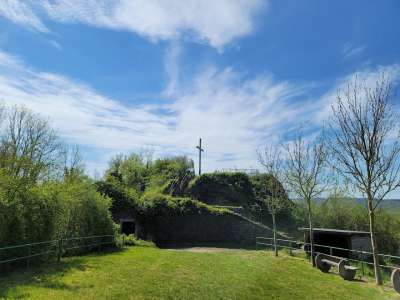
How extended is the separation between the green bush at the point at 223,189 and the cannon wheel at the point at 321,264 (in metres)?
22.3

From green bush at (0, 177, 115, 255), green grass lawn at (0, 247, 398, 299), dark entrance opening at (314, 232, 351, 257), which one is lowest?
green grass lawn at (0, 247, 398, 299)

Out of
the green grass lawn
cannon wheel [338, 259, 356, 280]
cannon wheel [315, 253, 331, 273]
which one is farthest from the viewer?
cannon wheel [315, 253, 331, 273]

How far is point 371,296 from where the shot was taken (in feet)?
29.2

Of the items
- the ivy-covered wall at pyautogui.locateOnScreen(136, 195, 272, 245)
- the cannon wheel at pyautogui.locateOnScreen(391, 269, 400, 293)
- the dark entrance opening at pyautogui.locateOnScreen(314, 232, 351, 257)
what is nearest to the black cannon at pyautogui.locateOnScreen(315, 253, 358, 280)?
the cannon wheel at pyautogui.locateOnScreen(391, 269, 400, 293)

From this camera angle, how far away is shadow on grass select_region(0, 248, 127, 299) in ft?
26.6

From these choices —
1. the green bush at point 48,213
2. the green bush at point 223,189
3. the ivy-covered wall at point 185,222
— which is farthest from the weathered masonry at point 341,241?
the green bush at point 223,189

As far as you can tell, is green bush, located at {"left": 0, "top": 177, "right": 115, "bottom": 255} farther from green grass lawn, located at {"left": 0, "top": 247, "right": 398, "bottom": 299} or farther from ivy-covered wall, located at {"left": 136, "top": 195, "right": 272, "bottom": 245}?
ivy-covered wall, located at {"left": 136, "top": 195, "right": 272, "bottom": 245}

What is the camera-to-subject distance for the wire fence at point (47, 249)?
1029 cm

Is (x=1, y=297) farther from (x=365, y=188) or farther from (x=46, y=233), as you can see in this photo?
(x=365, y=188)

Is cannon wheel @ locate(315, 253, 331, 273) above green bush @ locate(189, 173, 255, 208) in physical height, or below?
below

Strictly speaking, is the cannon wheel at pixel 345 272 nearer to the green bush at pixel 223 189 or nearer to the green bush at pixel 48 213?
the green bush at pixel 48 213

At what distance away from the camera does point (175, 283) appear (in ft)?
30.6

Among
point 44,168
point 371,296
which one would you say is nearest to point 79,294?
point 371,296

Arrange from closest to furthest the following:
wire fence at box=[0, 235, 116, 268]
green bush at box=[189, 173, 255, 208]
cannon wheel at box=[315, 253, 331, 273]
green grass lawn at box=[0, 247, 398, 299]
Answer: green grass lawn at box=[0, 247, 398, 299], wire fence at box=[0, 235, 116, 268], cannon wheel at box=[315, 253, 331, 273], green bush at box=[189, 173, 255, 208]
